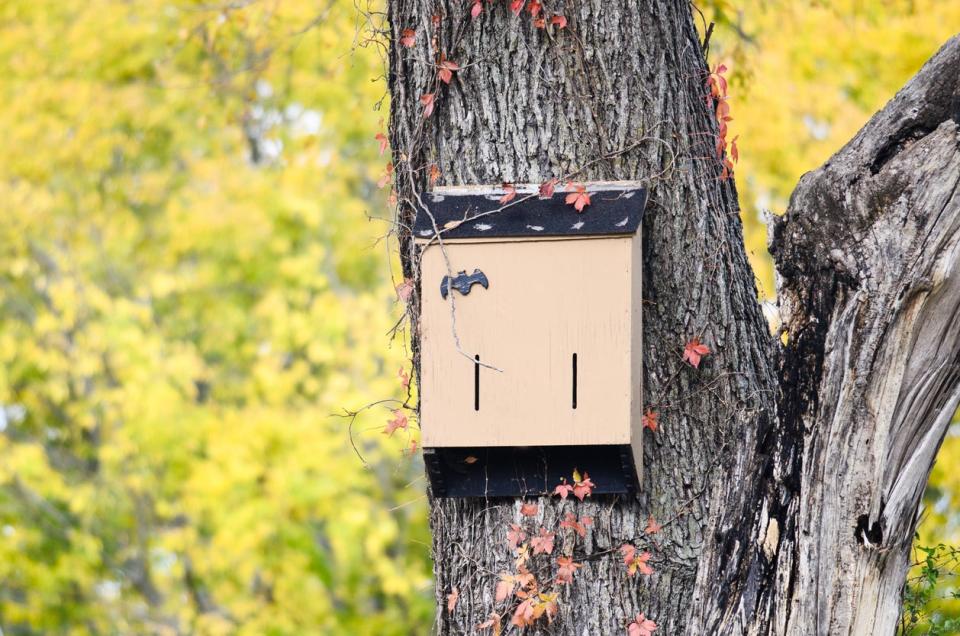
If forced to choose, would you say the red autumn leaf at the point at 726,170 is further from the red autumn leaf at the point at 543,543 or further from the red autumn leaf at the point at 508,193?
the red autumn leaf at the point at 543,543

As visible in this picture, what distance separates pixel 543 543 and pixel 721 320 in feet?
2.04

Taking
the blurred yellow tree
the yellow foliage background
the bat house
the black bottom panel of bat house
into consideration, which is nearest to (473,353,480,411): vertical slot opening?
the bat house

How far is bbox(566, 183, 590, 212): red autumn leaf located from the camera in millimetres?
2467

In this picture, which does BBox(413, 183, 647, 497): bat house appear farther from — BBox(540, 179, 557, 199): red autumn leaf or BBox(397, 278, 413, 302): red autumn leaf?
BBox(397, 278, 413, 302): red autumn leaf

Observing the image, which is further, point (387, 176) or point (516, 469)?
point (387, 176)

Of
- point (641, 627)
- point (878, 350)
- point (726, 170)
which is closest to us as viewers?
point (878, 350)

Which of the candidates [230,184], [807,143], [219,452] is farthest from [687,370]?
[230,184]

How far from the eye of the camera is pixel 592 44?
2570mm

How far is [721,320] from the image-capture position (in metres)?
2.54

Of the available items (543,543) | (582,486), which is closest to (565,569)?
(543,543)

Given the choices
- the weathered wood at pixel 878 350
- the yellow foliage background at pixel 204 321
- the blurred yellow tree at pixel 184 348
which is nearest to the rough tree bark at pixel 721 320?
the weathered wood at pixel 878 350

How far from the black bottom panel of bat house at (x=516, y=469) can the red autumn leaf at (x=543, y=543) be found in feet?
0.30

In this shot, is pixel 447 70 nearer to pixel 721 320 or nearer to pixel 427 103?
pixel 427 103

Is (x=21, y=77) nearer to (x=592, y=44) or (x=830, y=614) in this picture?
(x=592, y=44)
